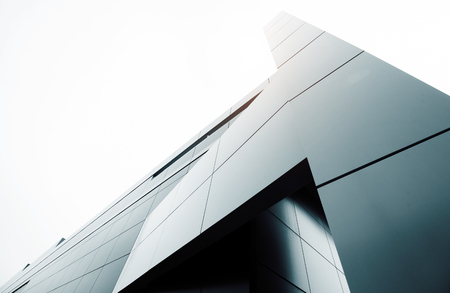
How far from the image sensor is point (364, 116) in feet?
7.01

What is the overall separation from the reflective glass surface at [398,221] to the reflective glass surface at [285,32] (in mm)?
4728

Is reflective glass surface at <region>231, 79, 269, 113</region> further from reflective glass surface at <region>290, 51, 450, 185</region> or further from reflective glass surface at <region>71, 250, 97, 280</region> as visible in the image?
reflective glass surface at <region>71, 250, 97, 280</region>

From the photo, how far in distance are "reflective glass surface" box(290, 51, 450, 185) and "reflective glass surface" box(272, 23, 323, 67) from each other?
5.93ft

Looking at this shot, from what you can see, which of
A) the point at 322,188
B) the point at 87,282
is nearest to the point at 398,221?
the point at 322,188

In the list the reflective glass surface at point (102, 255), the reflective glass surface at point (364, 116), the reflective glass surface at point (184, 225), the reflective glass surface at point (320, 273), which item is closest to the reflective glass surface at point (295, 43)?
the reflective glass surface at point (364, 116)

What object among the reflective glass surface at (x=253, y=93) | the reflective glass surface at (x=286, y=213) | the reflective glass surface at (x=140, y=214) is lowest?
the reflective glass surface at (x=286, y=213)

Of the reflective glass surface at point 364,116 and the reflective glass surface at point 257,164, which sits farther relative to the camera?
the reflective glass surface at point 257,164

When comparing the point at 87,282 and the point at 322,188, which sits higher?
the point at 87,282

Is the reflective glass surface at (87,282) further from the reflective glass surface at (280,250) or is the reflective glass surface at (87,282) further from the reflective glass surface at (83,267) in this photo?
the reflective glass surface at (280,250)

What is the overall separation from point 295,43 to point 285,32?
1.29 metres

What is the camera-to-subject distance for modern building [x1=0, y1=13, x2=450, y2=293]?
4.55 ft

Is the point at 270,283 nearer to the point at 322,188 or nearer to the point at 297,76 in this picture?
the point at 322,188

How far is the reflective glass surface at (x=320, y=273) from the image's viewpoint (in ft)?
16.9

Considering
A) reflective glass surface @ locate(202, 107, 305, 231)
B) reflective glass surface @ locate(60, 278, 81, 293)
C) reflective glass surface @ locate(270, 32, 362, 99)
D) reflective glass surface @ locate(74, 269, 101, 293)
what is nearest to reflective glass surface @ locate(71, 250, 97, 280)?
reflective glass surface @ locate(60, 278, 81, 293)
